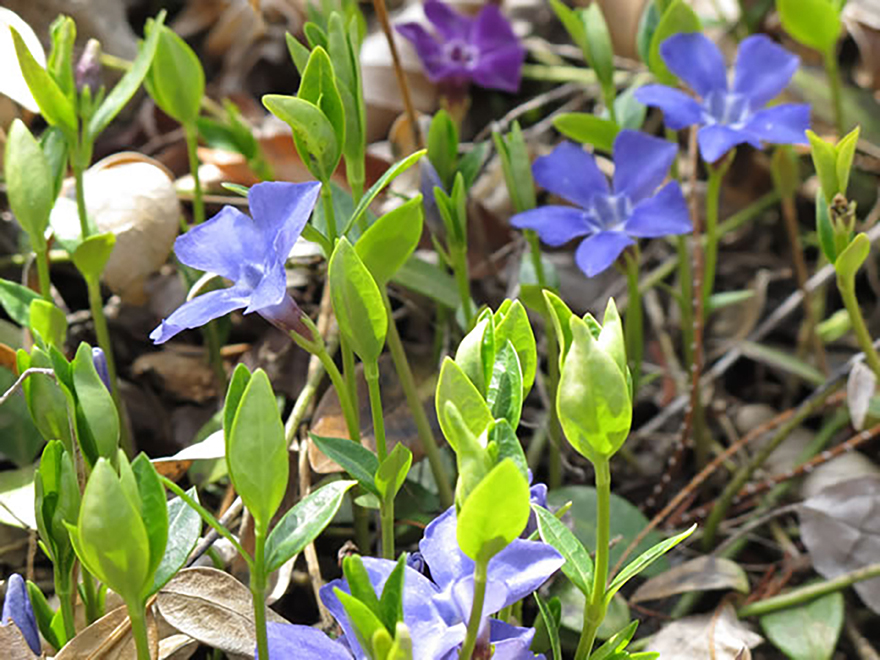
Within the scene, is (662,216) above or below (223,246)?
below

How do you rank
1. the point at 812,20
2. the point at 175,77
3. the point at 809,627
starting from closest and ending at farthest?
the point at 809,627
the point at 175,77
the point at 812,20

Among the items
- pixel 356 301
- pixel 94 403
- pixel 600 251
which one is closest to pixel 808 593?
pixel 600 251

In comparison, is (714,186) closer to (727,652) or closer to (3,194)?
(727,652)

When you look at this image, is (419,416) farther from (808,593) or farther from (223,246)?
(808,593)

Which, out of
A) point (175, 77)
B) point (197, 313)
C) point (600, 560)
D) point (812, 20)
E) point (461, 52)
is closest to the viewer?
point (600, 560)

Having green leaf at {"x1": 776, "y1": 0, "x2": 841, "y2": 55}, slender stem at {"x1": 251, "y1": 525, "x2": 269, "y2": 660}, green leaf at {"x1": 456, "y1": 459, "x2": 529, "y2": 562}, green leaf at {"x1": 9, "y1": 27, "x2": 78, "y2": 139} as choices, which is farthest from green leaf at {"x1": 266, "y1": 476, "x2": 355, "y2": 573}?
green leaf at {"x1": 776, "y1": 0, "x2": 841, "y2": 55}

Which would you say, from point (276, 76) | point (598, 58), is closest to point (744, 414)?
point (598, 58)
